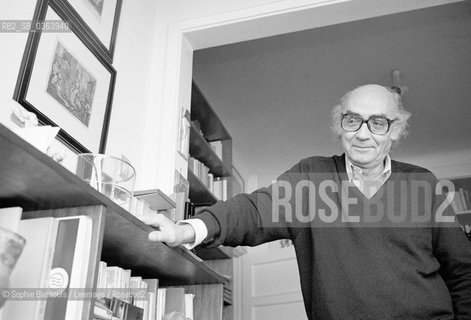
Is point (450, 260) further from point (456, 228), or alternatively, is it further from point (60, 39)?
point (60, 39)

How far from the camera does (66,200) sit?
1015 millimetres

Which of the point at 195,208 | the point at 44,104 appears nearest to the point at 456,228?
the point at 44,104

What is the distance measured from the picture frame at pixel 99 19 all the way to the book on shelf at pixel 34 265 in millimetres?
891

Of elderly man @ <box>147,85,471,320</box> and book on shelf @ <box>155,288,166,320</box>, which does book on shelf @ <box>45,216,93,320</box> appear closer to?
elderly man @ <box>147,85,471,320</box>

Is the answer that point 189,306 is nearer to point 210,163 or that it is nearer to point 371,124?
point 371,124

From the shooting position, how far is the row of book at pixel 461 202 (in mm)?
4535

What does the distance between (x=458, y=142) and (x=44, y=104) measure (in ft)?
13.6

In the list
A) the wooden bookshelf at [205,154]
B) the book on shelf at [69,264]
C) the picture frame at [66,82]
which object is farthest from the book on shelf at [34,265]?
the wooden bookshelf at [205,154]

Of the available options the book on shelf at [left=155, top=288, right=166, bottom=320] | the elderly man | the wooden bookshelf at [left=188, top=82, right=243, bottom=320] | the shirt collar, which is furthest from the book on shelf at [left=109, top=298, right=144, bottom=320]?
the wooden bookshelf at [left=188, top=82, right=243, bottom=320]

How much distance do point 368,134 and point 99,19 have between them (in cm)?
112

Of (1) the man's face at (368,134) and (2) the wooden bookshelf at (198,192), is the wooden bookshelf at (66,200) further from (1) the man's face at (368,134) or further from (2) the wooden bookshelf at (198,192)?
(2) the wooden bookshelf at (198,192)

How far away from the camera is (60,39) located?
5.08 feet

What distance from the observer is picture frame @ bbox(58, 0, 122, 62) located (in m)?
1.68

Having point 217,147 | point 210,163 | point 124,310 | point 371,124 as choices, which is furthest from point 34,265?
point 217,147
